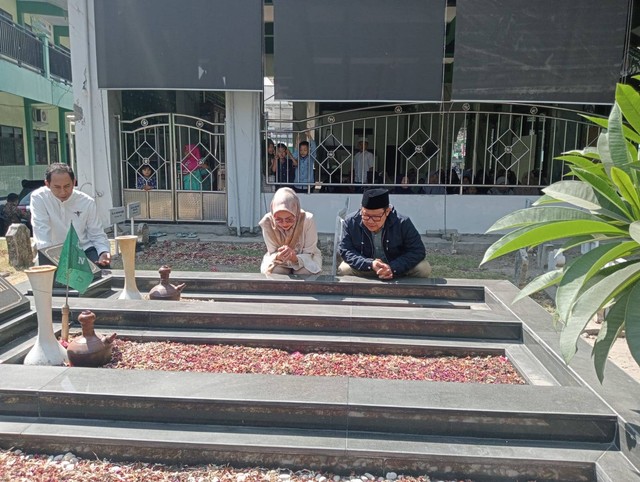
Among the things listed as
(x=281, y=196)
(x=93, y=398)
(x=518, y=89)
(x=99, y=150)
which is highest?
(x=518, y=89)

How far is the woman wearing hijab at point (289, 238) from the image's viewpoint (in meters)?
4.35

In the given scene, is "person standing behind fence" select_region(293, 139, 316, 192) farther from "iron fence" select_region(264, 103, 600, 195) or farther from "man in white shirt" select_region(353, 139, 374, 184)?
"man in white shirt" select_region(353, 139, 374, 184)

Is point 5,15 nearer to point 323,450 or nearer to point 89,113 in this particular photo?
point 89,113

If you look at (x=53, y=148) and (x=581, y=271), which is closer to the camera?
(x=581, y=271)

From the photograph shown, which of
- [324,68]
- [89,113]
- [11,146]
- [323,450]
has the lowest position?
[323,450]

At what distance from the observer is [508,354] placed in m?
3.38

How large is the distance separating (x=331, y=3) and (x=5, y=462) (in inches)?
321

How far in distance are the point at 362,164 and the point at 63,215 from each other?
19.9 ft

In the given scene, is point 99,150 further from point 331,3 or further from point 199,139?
point 331,3

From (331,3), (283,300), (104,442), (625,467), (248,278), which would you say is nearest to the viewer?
(625,467)

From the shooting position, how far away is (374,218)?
436cm

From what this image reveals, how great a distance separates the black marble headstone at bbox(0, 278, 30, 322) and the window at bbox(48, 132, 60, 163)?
716 inches

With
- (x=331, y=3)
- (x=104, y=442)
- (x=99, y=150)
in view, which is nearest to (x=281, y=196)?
(x=104, y=442)

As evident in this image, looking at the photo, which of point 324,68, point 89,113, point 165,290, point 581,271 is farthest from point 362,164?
point 581,271
